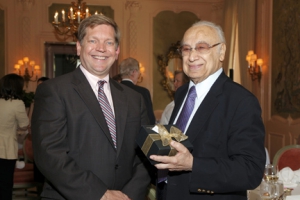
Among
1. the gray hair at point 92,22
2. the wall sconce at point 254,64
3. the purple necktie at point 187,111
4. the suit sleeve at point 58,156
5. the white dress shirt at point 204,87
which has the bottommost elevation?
the suit sleeve at point 58,156

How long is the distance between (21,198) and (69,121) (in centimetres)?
409

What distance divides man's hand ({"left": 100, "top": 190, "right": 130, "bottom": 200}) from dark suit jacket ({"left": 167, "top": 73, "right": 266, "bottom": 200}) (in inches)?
10.6

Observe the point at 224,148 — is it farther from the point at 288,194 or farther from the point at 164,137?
the point at 288,194

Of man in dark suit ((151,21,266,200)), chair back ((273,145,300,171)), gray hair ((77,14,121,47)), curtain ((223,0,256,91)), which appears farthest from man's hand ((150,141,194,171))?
curtain ((223,0,256,91))

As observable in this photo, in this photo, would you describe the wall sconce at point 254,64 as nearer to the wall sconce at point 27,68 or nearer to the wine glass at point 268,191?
the wall sconce at point 27,68

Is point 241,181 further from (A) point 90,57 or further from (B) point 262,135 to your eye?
(A) point 90,57

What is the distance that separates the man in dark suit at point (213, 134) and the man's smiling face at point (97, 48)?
1.46ft

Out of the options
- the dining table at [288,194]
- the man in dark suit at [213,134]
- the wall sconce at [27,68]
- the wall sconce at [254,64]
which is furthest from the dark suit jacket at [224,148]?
the wall sconce at [27,68]

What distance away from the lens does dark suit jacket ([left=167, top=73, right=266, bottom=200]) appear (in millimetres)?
1706

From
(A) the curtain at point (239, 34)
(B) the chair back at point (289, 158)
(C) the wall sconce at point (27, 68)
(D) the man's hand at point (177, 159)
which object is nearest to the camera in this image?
(D) the man's hand at point (177, 159)

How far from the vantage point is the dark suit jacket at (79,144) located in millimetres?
1945

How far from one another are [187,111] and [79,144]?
1.98 feet

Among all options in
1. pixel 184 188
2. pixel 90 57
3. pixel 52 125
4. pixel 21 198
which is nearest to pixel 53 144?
pixel 52 125

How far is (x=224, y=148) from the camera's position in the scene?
5.94 ft
